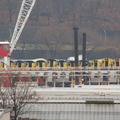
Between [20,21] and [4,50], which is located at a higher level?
[20,21]

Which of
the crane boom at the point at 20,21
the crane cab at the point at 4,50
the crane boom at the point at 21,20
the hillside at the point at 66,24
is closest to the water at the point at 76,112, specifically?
the crane cab at the point at 4,50

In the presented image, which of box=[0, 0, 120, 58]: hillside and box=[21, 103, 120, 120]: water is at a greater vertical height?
box=[0, 0, 120, 58]: hillside

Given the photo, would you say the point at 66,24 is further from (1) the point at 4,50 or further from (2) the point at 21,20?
(1) the point at 4,50

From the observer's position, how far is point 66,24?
18250cm

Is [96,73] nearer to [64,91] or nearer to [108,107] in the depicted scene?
[64,91]

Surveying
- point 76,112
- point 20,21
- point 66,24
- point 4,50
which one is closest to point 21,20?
point 20,21

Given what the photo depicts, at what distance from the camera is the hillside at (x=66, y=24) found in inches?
6467

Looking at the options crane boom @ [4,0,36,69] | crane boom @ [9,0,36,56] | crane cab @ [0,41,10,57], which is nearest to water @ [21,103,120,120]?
crane cab @ [0,41,10,57]

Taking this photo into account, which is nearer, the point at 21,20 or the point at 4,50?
the point at 4,50

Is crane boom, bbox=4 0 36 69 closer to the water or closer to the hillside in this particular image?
the hillside

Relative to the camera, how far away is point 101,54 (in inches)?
6339

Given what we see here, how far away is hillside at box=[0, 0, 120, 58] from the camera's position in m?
164

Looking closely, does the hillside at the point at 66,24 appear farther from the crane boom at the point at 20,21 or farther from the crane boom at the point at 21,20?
the crane boom at the point at 20,21

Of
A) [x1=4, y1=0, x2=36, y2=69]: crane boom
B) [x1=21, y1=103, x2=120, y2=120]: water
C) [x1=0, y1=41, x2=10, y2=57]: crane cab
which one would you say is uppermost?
[x1=4, y1=0, x2=36, y2=69]: crane boom
